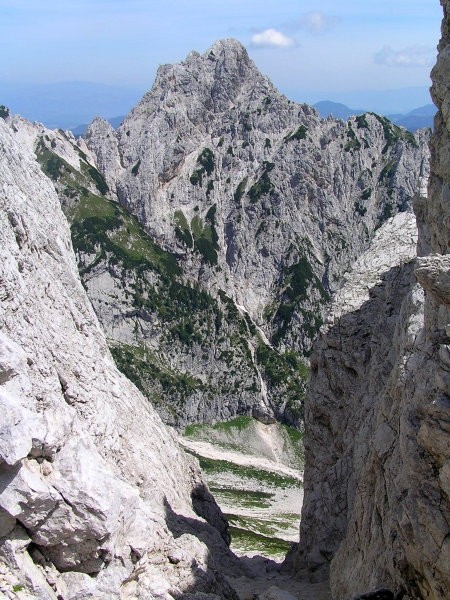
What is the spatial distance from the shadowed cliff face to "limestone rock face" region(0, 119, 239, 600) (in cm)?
855

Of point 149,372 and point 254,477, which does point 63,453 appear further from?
point 149,372

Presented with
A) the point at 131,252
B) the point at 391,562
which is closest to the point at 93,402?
the point at 391,562

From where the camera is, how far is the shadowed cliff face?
20.0 meters

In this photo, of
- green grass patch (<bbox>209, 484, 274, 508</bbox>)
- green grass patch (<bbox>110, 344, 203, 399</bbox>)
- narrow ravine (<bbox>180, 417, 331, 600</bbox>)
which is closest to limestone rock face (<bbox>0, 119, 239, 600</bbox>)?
narrow ravine (<bbox>180, 417, 331, 600</bbox>)

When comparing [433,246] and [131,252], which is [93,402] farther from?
[131,252]

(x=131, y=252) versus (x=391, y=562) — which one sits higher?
(x=131, y=252)

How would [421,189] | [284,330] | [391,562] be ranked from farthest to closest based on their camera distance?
[284,330] < [421,189] < [391,562]

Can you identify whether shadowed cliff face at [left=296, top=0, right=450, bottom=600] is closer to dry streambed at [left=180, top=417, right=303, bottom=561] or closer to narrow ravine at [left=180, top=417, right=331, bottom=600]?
narrow ravine at [left=180, top=417, right=331, bottom=600]

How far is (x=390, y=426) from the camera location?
29266 millimetres

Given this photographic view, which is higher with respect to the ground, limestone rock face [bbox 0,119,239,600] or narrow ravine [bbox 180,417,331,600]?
limestone rock face [bbox 0,119,239,600]

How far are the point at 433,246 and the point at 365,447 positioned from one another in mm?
12200

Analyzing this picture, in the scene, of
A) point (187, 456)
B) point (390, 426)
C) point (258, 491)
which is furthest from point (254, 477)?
point (390, 426)

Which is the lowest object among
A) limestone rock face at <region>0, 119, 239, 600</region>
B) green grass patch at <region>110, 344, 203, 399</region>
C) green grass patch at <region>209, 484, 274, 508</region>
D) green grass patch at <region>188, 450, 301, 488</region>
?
green grass patch at <region>188, 450, 301, 488</region>

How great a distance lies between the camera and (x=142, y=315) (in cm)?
17925
